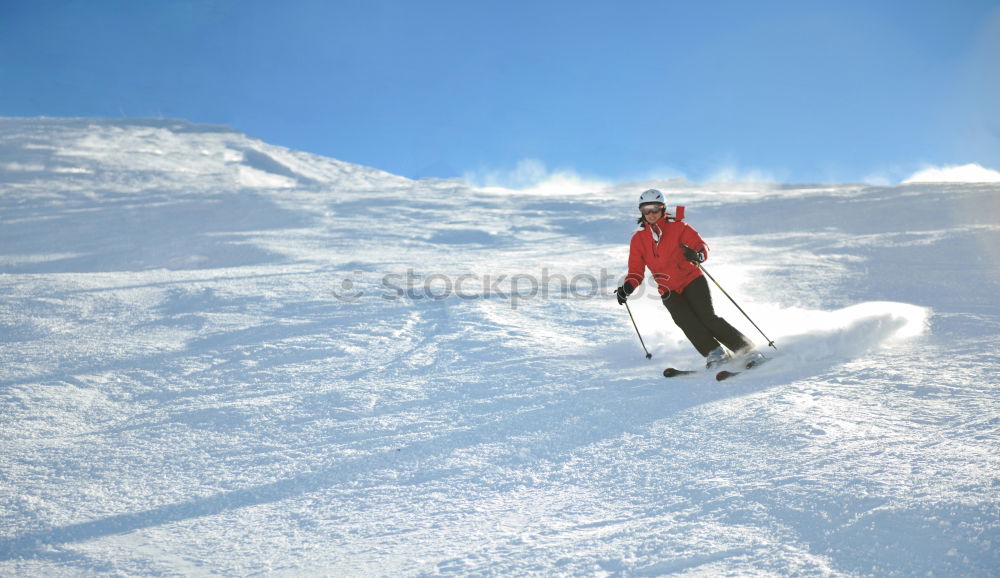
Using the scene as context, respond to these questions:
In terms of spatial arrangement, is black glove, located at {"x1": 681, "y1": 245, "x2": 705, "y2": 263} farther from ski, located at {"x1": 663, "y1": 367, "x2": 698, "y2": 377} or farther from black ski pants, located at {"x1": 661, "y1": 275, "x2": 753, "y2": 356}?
ski, located at {"x1": 663, "y1": 367, "x2": 698, "y2": 377}

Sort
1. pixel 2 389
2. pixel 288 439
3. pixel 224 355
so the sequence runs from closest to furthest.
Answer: pixel 288 439
pixel 2 389
pixel 224 355

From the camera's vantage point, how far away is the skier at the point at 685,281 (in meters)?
4.83

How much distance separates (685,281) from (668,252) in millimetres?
266

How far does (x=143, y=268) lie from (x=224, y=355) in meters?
6.34

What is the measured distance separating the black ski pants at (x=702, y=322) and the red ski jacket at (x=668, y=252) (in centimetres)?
7

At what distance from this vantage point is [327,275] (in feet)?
31.9

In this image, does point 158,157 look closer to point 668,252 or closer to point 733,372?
point 668,252

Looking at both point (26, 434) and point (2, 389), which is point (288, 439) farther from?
point (2, 389)

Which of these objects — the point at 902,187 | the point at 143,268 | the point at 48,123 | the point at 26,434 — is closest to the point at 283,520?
the point at 26,434

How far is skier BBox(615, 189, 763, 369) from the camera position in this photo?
483 cm

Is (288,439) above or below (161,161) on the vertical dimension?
below

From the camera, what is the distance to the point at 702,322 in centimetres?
494

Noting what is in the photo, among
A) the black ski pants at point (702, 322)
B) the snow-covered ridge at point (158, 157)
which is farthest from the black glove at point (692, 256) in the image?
the snow-covered ridge at point (158, 157)

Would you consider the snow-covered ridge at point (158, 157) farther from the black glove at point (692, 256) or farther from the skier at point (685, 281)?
the black glove at point (692, 256)
